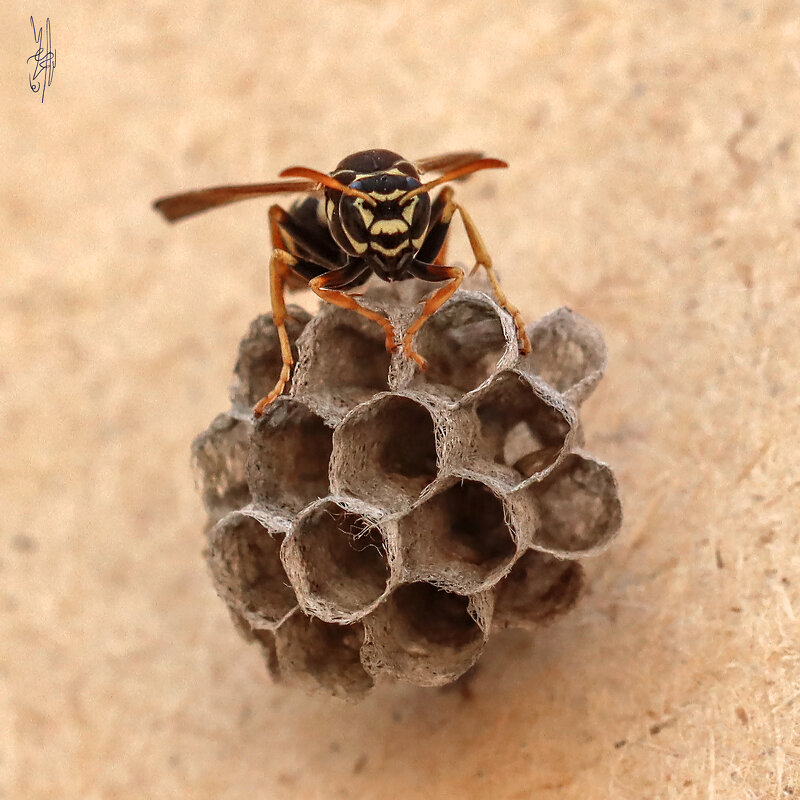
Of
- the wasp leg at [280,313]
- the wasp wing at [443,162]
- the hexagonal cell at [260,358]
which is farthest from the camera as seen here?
the wasp wing at [443,162]

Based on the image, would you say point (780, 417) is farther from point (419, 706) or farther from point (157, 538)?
point (157, 538)

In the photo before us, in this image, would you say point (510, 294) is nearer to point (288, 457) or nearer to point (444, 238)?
point (444, 238)

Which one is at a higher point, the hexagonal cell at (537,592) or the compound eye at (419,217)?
the compound eye at (419,217)

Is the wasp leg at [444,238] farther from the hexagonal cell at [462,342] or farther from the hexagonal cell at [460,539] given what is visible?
the hexagonal cell at [460,539]
